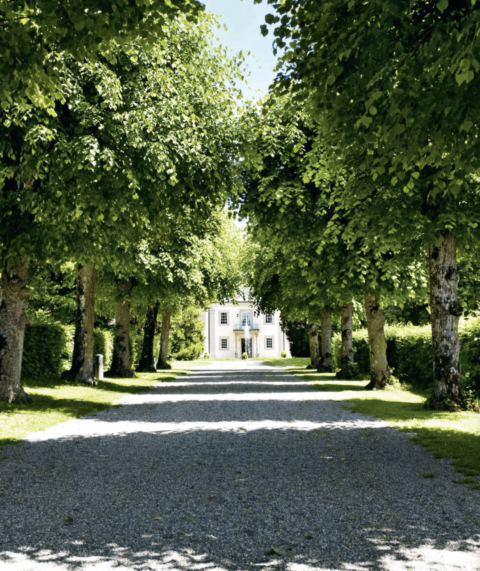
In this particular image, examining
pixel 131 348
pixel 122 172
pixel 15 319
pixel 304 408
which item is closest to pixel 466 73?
pixel 122 172

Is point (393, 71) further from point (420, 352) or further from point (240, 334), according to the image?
point (240, 334)

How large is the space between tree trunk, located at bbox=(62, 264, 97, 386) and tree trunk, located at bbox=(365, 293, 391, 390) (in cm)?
905

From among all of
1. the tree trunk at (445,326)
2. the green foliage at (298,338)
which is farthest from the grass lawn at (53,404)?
the green foliage at (298,338)

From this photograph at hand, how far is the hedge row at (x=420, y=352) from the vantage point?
43.4ft

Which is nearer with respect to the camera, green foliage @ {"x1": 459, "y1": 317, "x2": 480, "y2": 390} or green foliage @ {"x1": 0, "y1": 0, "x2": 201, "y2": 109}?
green foliage @ {"x1": 0, "y1": 0, "x2": 201, "y2": 109}

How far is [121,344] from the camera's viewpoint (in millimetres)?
24500

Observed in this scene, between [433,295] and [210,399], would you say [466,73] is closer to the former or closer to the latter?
[433,295]

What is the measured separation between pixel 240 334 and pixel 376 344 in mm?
66129

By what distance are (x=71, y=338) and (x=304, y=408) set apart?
38.4 ft

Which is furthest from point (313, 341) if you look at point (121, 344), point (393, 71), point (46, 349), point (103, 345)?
point (393, 71)

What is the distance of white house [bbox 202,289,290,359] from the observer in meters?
82.7

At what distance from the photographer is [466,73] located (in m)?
4.64

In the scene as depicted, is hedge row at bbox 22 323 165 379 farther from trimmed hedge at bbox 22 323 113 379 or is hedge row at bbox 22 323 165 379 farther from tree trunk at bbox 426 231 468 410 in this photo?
tree trunk at bbox 426 231 468 410

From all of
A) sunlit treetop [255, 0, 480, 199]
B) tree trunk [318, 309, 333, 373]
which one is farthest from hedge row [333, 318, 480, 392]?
sunlit treetop [255, 0, 480, 199]
